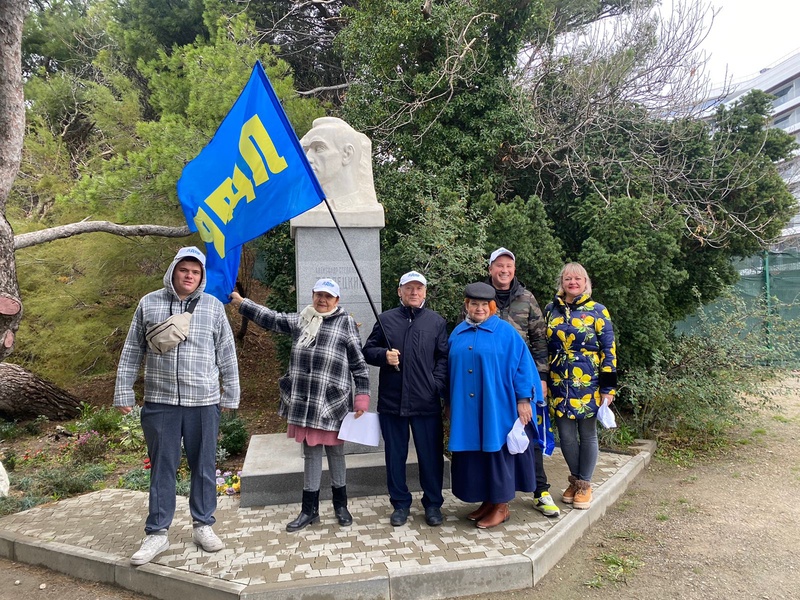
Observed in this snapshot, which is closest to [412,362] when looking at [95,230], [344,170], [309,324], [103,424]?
[309,324]

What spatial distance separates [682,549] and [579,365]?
1.38 metres

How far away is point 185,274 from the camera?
3.03 m

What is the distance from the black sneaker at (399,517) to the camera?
339cm

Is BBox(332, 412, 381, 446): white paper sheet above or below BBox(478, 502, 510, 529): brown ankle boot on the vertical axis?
above

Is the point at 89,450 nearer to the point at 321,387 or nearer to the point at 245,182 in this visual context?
the point at 321,387

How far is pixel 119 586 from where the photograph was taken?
3.00m

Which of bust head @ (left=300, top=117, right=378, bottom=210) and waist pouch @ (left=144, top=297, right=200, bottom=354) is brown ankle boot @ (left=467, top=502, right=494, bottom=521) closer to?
waist pouch @ (left=144, top=297, right=200, bottom=354)

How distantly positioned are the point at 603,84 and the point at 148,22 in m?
9.19

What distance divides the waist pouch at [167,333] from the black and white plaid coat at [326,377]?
0.73m

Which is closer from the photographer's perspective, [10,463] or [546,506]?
[546,506]

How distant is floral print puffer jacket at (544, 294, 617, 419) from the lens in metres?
3.44

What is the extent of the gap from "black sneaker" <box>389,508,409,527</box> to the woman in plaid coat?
0.30 metres

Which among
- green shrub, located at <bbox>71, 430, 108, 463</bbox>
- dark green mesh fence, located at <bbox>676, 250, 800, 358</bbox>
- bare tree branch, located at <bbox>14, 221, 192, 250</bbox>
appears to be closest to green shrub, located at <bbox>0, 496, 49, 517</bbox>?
green shrub, located at <bbox>71, 430, 108, 463</bbox>

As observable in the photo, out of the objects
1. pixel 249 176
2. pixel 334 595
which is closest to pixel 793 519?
pixel 334 595
